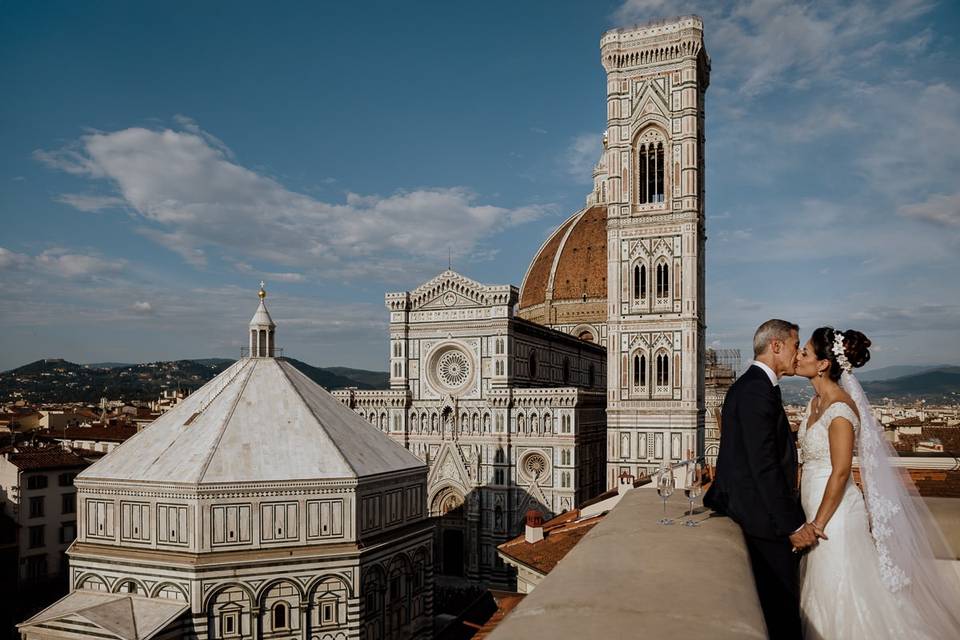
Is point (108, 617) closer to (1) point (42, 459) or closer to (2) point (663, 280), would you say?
(1) point (42, 459)

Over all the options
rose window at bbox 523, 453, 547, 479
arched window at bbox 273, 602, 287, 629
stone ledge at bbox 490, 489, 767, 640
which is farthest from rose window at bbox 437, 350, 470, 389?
stone ledge at bbox 490, 489, 767, 640

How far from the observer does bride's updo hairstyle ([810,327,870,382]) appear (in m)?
5.44

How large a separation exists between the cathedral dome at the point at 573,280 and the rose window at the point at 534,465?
2242 centimetres

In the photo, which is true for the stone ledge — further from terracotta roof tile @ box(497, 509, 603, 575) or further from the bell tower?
the bell tower

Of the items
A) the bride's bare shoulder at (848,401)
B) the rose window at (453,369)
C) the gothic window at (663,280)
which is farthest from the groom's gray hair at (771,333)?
the rose window at (453,369)

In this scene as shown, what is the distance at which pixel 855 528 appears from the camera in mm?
4934

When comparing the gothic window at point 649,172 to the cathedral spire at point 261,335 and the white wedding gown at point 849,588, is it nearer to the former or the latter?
the cathedral spire at point 261,335

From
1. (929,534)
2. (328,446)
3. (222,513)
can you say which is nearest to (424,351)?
(328,446)

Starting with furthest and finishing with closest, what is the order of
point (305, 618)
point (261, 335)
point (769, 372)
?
1. point (261, 335)
2. point (305, 618)
3. point (769, 372)

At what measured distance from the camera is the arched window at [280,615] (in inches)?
877

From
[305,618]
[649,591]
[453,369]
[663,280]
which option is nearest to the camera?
[649,591]

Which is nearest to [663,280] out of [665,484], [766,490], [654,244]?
[654,244]

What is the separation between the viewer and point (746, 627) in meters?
3.02

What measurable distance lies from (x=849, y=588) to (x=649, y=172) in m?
39.3
